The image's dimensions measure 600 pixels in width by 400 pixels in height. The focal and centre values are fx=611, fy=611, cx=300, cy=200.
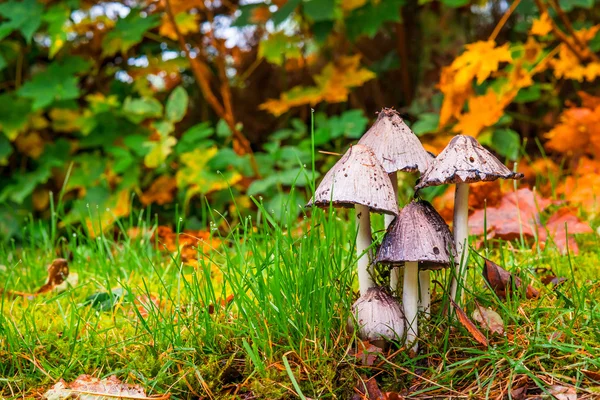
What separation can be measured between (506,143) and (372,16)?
3.79ft

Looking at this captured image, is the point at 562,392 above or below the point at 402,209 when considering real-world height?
below

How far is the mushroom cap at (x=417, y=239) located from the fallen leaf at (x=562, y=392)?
0.39 metres

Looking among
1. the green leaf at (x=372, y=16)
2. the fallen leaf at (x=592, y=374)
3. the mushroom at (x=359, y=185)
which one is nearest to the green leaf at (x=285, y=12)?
the green leaf at (x=372, y=16)

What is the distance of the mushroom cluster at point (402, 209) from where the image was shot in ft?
4.96

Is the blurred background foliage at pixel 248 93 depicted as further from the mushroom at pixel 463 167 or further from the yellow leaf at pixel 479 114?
the mushroom at pixel 463 167

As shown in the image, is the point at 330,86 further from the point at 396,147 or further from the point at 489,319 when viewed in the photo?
the point at 489,319

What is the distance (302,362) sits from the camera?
5.19 feet

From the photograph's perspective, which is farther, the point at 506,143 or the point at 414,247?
the point at 506,143

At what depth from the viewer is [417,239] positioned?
1.51m

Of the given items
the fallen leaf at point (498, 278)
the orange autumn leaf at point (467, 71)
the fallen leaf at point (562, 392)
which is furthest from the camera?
the orange autumn leaf at point (467, 71)

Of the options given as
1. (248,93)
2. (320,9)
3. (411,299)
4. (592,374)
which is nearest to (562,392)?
(592,374)

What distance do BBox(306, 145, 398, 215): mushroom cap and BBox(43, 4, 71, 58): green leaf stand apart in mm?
2606

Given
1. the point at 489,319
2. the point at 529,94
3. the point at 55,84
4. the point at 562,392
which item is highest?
the point at 55,84

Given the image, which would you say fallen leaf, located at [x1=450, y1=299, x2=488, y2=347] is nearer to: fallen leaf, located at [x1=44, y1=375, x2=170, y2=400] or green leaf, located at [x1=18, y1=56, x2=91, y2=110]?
fallen leaf, located at [x1=44, y1=375, x2=170, y2=400]
